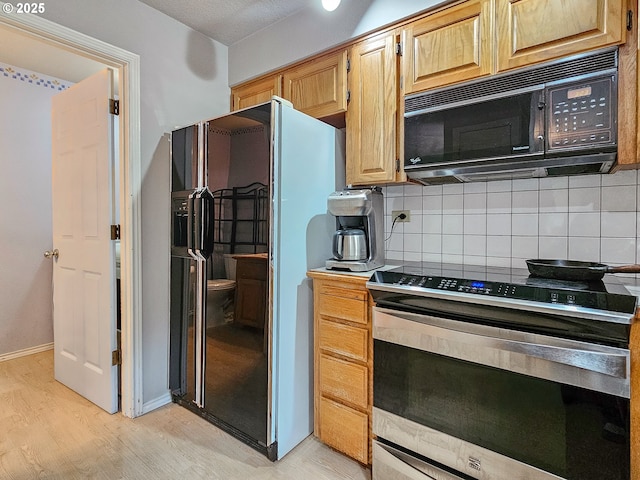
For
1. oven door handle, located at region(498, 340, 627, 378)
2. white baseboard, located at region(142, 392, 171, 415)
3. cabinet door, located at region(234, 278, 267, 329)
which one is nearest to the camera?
oven door handle, located at region(498, 340, 627, 378)

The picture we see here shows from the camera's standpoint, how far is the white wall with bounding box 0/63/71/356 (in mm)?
2914

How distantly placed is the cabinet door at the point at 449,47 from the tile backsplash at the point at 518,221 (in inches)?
23.5

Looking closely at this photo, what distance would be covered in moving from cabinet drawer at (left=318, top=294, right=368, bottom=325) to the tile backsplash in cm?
63

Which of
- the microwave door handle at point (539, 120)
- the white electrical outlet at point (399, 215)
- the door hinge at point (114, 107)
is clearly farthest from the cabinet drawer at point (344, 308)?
the door hinge at point (114, 107)

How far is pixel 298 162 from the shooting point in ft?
5.86

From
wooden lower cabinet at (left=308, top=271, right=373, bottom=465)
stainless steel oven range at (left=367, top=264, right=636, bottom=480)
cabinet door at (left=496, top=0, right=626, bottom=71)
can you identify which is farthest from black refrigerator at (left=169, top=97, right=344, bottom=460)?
cabinet door at (left=496, top=0, right=626, bottom=71)

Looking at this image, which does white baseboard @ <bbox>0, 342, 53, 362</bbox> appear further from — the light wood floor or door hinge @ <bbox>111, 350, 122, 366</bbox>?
door hinge @ <bbox>111, 350, 122, 366</bbox>

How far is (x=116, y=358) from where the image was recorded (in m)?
2.12

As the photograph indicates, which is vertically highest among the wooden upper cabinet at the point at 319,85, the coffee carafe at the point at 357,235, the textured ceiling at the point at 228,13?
the textured ceiling at the point at 228,13

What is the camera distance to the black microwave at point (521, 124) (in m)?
1.31

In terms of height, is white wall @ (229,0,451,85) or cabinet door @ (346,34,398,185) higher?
white wall @ (229,0,451,85)

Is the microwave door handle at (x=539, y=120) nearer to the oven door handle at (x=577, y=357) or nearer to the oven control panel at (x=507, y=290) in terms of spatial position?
the oven control panel at (x=507, y=290)

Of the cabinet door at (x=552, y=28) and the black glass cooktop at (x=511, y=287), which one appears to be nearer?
the black glass cooktop at (x=511, y=287)

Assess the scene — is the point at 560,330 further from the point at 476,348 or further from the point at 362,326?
the point at 362,326
